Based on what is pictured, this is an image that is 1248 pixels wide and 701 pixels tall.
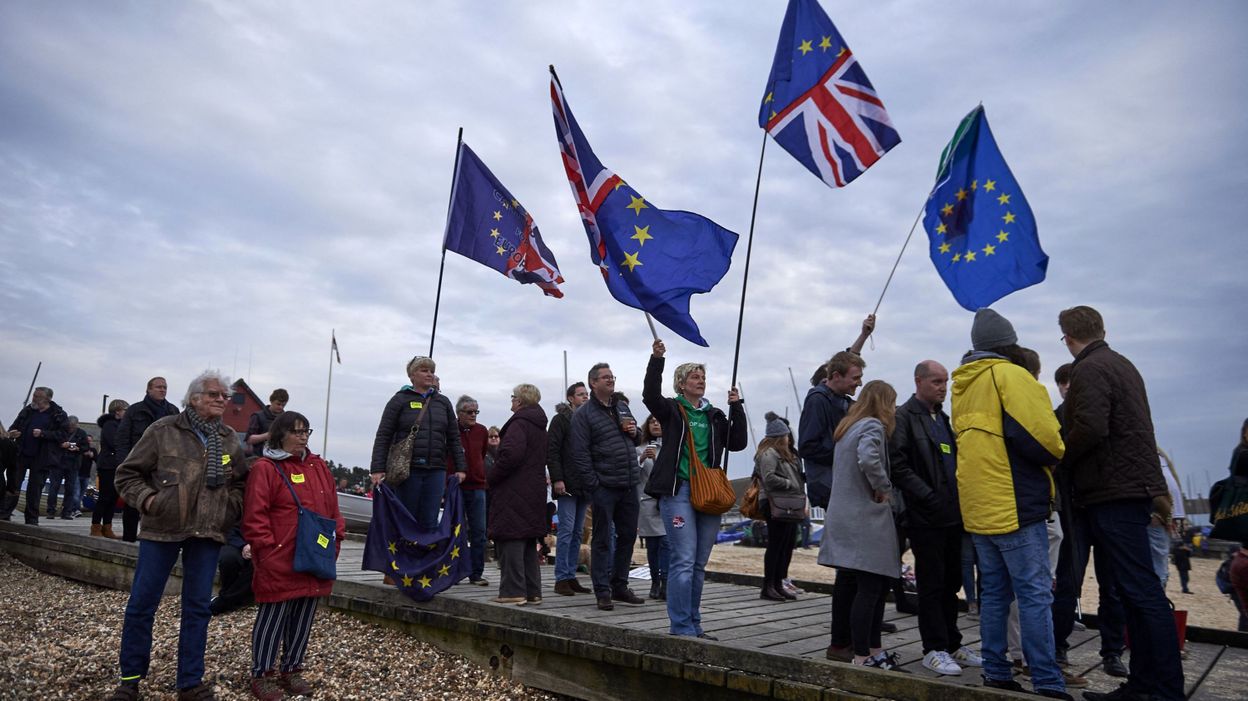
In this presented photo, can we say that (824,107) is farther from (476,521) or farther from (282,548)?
(282,548)

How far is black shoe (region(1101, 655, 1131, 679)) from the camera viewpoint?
18.2 ft

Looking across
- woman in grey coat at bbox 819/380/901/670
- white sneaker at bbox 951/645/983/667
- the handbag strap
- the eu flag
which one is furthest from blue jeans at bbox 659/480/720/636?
the eu flag

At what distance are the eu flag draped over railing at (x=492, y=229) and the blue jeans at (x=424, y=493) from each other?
2962 millimetres

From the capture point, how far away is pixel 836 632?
526cm

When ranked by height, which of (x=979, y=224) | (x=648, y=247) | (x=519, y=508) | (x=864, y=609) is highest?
(x=979, y=224)

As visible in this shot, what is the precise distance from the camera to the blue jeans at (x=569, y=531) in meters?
8.26

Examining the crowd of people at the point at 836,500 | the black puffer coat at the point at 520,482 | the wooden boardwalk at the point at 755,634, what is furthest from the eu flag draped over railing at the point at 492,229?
the wooden boardwalk at the point at 755,634

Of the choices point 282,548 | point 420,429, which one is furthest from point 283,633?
point 420,429

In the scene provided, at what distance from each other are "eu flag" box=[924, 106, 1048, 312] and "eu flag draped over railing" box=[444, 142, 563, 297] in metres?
4.50

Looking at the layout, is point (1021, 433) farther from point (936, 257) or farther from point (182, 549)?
point (182, 549)

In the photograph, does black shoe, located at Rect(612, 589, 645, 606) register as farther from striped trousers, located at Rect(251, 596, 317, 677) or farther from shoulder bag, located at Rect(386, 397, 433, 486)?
striped trousers, located at Rect(251, 596, 317, 677)

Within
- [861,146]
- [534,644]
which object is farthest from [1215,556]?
[534,644]

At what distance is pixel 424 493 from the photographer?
7.90m

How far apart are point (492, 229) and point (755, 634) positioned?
19.2ft
